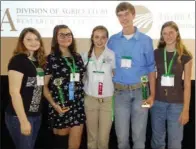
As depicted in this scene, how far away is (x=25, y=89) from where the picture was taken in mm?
2133

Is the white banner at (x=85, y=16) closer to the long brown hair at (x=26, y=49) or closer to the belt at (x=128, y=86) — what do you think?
Result: the belt at (x=128, y=86)

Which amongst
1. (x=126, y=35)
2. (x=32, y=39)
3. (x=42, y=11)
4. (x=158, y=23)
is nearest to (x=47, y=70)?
(x=32, y=39)

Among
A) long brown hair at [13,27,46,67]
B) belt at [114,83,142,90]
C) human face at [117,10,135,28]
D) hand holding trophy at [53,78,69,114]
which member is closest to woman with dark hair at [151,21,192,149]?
belt at [114,83,142,90]

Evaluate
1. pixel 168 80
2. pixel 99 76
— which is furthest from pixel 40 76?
pixel 168 80

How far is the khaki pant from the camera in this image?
106 inches

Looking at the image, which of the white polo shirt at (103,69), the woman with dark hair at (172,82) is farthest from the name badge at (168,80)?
the white polo shirt at (103,69)

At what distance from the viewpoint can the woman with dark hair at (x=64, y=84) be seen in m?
2.54

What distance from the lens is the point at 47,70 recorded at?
2.53 m

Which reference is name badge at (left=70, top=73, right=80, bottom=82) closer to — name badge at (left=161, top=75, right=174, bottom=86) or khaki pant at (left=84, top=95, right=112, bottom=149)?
khaki pant at (left=84, top=95, right=112, bottom=149)

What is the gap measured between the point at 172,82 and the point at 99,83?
2.39ft

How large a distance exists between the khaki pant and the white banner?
101cm

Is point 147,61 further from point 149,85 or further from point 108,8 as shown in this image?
point 108,8

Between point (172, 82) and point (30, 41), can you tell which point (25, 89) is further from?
point (172, 82)

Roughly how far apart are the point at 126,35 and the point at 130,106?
0.73 m
